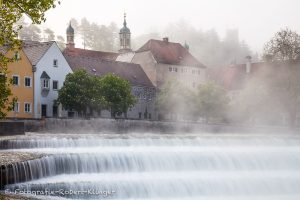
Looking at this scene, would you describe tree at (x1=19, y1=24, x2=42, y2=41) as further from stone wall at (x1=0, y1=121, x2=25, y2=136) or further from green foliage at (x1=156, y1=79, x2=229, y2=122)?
stone wall at (x1=0, y1=121, x2=25, y2=136)

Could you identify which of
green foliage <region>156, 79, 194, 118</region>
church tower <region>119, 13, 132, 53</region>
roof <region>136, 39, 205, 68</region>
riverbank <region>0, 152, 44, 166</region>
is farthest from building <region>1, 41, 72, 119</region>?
church tower <region>119, 13, 132, 53</region>

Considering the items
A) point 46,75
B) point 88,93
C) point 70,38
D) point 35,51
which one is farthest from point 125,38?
point 88,93

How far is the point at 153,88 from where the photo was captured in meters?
87.7

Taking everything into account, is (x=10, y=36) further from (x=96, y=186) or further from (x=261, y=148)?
(x=261, y=148)

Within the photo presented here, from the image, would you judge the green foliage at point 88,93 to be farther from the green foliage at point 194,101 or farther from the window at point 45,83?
the green foliage at point 194,101

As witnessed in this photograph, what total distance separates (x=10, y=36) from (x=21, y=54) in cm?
4540

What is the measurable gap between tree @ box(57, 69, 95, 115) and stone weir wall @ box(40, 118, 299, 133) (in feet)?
12.6

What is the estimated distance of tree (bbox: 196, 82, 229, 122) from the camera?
254 feet

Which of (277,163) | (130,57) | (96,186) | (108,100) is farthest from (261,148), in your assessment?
(130,57)

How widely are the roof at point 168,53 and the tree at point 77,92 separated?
→ 2913cm

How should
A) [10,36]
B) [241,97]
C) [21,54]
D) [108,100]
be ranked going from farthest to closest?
1. [241,97]
2. [108,100]
3. [21,54]
4. [10,36]

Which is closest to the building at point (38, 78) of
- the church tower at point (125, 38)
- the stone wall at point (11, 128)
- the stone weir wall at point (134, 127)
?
the stone weir wall at point (134, 127)

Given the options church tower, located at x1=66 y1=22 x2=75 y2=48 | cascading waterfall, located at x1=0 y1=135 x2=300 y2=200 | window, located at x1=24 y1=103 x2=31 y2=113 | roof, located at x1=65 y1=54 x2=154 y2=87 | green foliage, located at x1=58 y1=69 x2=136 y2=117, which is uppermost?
church tower, located at x1=66 y1=22 x2=75 y2=48

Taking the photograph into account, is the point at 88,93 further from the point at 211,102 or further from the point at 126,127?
the point at 211,102
